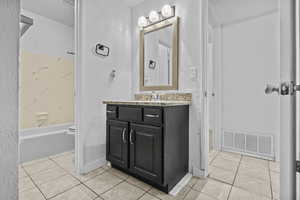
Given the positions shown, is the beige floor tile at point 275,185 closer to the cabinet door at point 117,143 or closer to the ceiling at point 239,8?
the cabinet door at point 117,143

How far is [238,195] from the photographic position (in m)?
1.41

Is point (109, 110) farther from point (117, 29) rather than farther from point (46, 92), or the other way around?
point (46, 92)

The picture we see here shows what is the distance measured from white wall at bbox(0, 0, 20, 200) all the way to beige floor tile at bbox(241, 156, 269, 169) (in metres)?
2.48

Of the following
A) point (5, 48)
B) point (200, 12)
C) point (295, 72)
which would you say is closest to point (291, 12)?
point (295, 72)

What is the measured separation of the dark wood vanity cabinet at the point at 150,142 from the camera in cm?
142

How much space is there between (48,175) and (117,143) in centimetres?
88

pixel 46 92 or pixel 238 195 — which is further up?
pixel 46 92

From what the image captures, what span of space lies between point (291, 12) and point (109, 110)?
1762 millimetres

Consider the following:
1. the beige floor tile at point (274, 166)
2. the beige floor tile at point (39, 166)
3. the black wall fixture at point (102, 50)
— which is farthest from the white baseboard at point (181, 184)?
the black wall fixture at point (102, 50)

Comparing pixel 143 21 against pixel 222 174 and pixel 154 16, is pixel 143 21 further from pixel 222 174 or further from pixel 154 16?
pixel 222 174

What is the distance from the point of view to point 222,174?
181cm

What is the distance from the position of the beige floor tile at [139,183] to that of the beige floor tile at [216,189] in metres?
0.56

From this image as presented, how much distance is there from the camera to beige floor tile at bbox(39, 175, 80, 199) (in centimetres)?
145

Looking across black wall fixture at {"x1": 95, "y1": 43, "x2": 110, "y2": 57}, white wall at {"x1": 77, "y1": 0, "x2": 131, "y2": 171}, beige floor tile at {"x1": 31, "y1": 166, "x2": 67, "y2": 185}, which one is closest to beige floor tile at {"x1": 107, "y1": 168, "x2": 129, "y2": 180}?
white wall at {"x1": 77, "y1": 0, "x2": 131, "y2": 171}
